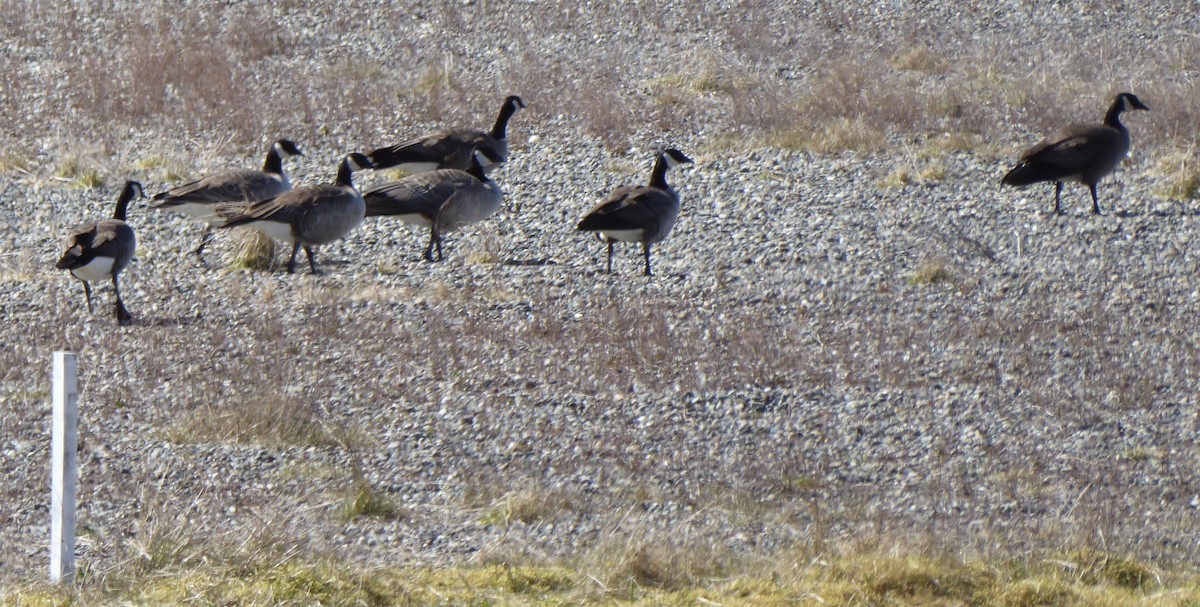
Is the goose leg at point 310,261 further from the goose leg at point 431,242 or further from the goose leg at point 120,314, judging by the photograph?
the goose leg at point 120,314

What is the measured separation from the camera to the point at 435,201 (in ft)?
42.7

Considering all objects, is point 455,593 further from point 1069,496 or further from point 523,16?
point 523,16

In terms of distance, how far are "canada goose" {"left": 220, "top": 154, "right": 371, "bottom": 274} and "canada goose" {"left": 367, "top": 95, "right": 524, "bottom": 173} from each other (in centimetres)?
213

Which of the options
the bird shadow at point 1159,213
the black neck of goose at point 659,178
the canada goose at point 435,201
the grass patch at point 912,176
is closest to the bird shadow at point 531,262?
the canada goose at point 435,201

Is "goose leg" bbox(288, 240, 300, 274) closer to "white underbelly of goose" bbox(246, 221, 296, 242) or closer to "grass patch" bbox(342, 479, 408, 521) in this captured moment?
"white underbelly of goose" bbox(246, 221, 296, 242)

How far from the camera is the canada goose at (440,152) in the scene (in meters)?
14.8

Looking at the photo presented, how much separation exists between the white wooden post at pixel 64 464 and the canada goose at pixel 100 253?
17.4 ft

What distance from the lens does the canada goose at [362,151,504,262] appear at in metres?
13.0

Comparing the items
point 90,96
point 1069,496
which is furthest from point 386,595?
point 90,96

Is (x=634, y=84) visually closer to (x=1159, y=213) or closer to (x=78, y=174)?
(x=78, y=174)

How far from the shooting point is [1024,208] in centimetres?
1422

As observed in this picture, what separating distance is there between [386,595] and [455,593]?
30 centimetres

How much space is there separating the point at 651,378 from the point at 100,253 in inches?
168

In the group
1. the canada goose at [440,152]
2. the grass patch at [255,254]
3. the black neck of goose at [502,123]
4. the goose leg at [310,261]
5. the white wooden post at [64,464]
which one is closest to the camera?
the white wooden post at [64,464]
